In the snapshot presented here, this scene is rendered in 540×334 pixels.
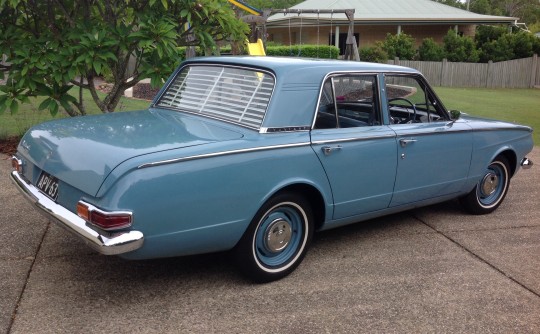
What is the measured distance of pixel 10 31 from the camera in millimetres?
6699

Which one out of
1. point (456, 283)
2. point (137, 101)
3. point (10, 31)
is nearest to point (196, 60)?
point (456, 283)

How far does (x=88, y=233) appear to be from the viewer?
313 cm

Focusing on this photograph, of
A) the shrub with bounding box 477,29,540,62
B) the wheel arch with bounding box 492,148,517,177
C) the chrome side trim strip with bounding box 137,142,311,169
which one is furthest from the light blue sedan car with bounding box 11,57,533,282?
the shrub with bounding box 477,29,540,62

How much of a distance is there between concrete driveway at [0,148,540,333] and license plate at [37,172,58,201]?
25.6 inches

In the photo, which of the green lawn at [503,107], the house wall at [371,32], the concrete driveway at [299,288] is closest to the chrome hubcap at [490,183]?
the concrete driveway at [299,288]

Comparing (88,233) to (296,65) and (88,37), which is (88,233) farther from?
(88,37)

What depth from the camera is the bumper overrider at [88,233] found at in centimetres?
304

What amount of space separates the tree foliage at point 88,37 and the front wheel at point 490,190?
3.73 meters

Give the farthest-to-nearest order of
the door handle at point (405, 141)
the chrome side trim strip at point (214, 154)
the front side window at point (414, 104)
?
the front side window at point (414, 104)
the door handle at point (405, 141)
the chrome side trim strip at point (214, 154)

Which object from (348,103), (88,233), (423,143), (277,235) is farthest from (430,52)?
(88,233)

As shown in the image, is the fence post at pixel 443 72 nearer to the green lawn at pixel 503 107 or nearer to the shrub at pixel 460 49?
the shrub at pixel 460 49

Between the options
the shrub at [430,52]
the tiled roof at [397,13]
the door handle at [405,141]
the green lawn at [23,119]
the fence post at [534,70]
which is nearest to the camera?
the door handle at [405,141]

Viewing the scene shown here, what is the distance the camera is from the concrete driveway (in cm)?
336

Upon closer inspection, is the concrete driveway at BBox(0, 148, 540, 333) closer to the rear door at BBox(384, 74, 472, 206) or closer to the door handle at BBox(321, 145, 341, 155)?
the rear door at BBox(384, 74, 472, 206)
